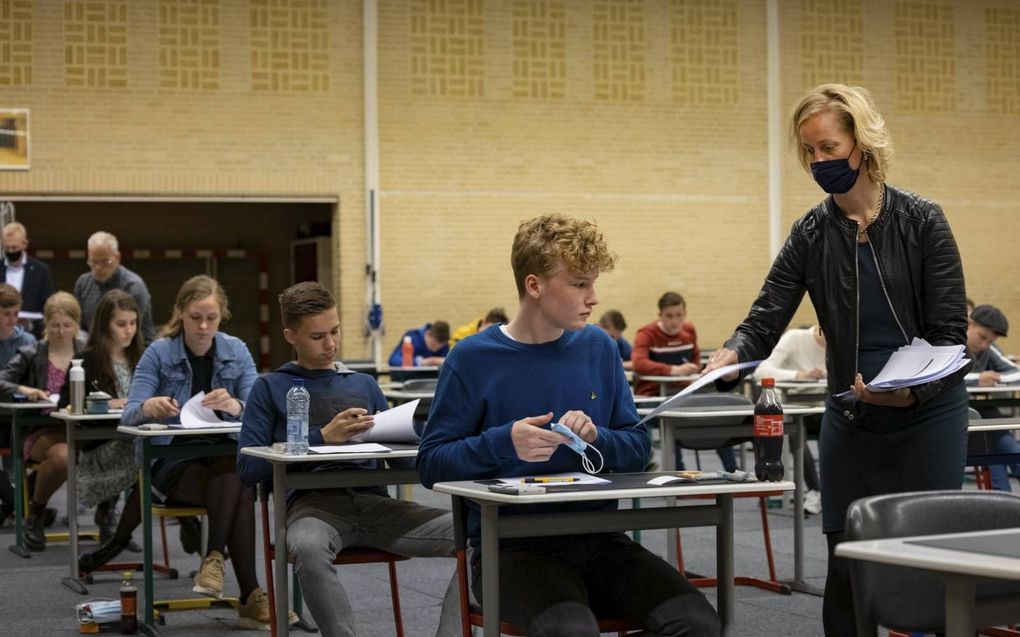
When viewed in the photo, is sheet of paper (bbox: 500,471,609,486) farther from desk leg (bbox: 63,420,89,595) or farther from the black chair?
desk leg (bbox: 63,420,89,595)

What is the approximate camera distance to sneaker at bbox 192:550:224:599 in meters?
5.77

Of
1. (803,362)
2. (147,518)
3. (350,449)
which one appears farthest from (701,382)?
(803,362)

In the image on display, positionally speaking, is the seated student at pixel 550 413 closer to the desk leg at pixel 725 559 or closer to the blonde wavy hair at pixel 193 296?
the desk leg at pixel 725 559

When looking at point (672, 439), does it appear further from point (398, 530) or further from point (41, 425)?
point (41, 425)

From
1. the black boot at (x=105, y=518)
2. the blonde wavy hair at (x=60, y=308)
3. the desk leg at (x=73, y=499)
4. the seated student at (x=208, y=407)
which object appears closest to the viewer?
the seated student at (x=208, y=407)

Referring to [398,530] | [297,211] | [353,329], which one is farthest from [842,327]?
[297,211]

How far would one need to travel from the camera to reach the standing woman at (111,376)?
6887 millimetres

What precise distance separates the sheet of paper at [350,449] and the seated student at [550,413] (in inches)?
34.3

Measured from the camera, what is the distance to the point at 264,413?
4.69 m

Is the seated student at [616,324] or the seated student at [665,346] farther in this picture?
the seated student at [616,324]

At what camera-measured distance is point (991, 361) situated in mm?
9508

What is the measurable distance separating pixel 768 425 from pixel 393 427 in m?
1.51

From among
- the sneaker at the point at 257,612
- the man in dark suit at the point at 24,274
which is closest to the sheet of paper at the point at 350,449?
the sneaker at the point at 257,612

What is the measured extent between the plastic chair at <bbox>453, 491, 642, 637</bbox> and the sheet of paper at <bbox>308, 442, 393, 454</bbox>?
907mm
